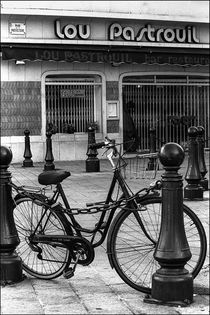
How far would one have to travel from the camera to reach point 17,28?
1892 cm

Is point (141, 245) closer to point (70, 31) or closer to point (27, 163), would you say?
point (27, 163)

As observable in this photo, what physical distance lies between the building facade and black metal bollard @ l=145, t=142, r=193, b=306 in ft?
47.0

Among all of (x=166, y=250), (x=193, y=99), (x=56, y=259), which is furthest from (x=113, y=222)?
(x=193, y=99)

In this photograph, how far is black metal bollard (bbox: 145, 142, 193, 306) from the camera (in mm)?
4758

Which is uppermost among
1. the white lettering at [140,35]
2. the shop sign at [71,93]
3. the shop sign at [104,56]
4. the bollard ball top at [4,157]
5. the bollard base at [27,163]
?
the white lettering at [140,35]

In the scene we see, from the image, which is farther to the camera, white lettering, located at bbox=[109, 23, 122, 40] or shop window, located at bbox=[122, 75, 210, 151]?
shop window, located at bbox=[122, 75, 210, 151]

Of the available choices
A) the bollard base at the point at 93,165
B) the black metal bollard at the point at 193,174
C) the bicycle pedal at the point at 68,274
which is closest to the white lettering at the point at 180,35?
the bollard base at the point at 93,165

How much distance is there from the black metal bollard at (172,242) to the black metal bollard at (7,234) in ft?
4.01

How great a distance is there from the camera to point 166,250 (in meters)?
4.78

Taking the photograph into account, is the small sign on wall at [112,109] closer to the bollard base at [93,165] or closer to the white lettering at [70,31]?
the white lettering at [70,31]

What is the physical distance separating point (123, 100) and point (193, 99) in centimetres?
266

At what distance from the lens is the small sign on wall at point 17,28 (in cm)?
1889

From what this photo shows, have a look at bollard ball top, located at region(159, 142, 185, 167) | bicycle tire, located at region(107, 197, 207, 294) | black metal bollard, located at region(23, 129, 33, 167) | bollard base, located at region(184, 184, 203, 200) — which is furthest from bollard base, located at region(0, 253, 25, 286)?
black metal bollard, located at region(23, 129, 33, 167)

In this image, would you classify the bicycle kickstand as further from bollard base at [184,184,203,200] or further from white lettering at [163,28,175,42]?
white lettering at [163,28,175,42]
